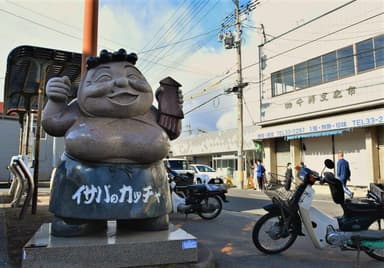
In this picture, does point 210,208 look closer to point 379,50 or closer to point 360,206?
point 360,206

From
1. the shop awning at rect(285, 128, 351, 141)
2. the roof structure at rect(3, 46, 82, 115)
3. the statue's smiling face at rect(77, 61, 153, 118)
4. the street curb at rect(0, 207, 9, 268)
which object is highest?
the roof structure at rect(3, 46, 82, 115)

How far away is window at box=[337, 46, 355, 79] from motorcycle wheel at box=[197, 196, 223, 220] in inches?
442

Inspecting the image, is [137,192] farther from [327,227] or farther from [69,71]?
[69,71]

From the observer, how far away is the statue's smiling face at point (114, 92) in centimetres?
414

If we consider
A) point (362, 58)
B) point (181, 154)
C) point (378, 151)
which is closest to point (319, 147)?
point (378, 151)

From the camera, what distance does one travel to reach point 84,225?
13.3ft

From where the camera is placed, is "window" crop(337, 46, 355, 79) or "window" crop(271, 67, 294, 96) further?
"window" crop(271, 67, 294, 96)

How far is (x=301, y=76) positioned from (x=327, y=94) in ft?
7.70

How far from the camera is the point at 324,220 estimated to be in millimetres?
4758

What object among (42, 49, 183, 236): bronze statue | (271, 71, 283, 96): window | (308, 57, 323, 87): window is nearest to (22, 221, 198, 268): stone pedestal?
(42, 49, 183, 236): bronze statue

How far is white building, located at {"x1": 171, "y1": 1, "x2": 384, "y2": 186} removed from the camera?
1509 centimetres

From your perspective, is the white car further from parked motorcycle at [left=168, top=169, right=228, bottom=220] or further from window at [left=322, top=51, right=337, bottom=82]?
parked motorcycle at [left=168, top=169, right=228, bottom=220]

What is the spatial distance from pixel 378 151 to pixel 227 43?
11.1 meters

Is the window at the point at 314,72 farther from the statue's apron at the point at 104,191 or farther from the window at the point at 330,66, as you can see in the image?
the statue's apron at the point at 104,191
